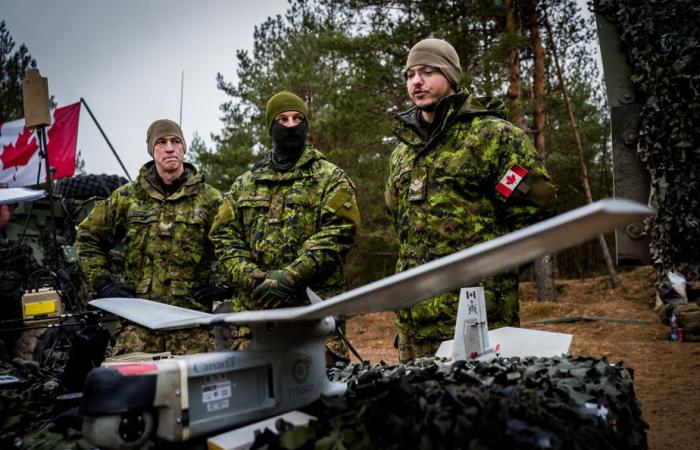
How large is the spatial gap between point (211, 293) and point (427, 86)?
6.62ft

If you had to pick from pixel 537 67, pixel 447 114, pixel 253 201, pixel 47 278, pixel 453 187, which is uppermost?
pixel 537 67

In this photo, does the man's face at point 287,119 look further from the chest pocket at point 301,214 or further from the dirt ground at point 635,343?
the dirt ground at point 635,343

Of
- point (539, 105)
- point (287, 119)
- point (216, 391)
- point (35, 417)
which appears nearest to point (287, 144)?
point (287, 119)

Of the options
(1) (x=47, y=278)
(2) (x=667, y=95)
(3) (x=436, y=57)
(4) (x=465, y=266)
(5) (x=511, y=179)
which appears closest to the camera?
(4) (x=465, y=266)

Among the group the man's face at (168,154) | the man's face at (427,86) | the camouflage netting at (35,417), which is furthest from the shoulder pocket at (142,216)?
the man's face at (427,86)

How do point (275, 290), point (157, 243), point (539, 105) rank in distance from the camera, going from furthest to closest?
point (539, 105)
point (157, 243)
point (275, 290)

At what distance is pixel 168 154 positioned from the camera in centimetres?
412

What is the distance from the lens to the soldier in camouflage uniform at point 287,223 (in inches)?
120

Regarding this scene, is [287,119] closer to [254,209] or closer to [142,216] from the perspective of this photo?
[254,209]

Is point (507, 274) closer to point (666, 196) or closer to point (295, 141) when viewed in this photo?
point (666, 196)

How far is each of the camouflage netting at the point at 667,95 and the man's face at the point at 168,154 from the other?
2934mm

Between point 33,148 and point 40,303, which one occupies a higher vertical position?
point 33,148

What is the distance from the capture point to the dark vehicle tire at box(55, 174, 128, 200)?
8.30m

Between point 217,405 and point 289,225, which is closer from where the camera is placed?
point 217,405
